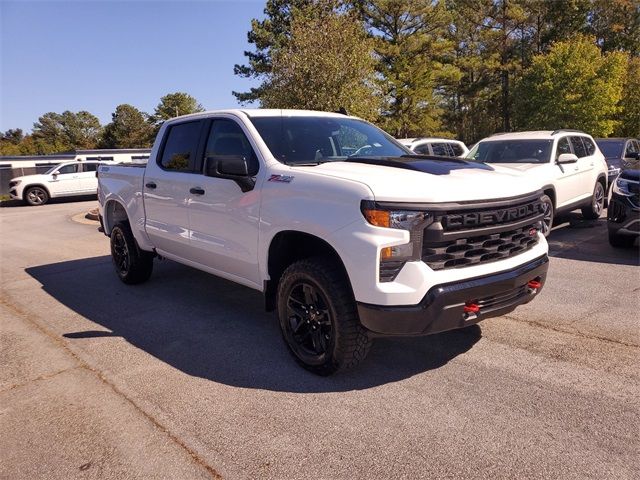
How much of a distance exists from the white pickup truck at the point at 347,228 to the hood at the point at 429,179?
1 centimetres

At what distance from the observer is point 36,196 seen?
68.2ft

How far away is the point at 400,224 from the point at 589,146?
27.8 feet

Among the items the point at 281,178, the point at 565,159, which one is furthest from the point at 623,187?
the point at 281,178

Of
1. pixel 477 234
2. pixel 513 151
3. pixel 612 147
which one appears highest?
pixel 513 151

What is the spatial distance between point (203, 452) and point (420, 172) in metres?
2.22

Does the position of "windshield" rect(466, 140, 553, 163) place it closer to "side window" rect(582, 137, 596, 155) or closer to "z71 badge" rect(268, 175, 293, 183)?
"side window" rect(582, 137, 596, 155)

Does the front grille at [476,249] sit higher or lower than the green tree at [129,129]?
lower

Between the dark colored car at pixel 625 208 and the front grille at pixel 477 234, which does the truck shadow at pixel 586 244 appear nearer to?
the dark colored car at pixel 625 208

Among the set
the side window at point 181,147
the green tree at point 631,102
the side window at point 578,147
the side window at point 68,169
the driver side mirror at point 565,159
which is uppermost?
the green tree at point 631,102

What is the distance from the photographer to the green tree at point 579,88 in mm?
27609

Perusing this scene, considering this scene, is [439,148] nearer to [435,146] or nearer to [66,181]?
[435,146]

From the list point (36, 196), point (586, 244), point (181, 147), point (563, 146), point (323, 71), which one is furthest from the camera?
point (36, 196)

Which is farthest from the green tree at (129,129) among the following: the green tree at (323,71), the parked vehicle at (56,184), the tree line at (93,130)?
the green tree at (323,71)

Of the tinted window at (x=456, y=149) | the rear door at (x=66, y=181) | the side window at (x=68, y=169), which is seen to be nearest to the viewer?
the tinted window at (x=456, y=149)
